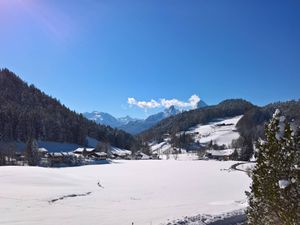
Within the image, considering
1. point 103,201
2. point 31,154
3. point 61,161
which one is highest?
point 31,154

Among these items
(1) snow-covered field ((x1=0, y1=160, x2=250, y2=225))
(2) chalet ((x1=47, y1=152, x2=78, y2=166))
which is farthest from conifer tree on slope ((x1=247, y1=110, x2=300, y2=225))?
(2) chalet ((x1=47, y1=152, x2=78, y2=166))

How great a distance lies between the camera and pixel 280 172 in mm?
13539

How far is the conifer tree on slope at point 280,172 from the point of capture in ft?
42.7

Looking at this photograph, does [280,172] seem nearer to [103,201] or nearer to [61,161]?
[103,201]

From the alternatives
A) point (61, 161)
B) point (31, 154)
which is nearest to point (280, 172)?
point (31, 154)

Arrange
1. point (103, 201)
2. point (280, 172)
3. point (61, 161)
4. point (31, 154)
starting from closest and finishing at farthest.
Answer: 1. point (280, 172)
2. point (103, 201)
3. point (31, 154)
4. point (61, 161)

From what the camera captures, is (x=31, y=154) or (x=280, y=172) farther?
(x=31, y=154)

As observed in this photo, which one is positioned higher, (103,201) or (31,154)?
(31,154)

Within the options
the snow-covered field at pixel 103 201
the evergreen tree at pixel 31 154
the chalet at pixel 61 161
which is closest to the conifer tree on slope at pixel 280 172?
the snow-covered field at pixel 103 201

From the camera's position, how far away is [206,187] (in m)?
65.4

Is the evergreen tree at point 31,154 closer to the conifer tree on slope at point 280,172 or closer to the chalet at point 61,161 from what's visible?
the chalet at point 61,161

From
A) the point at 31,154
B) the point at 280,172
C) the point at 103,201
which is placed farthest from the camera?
the point at 31,154

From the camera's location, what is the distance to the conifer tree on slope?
42.7 feet

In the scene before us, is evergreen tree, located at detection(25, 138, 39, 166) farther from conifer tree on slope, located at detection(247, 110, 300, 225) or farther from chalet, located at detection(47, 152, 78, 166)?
conifer tree on slope, located at detection(247, 110, 300, 225)
